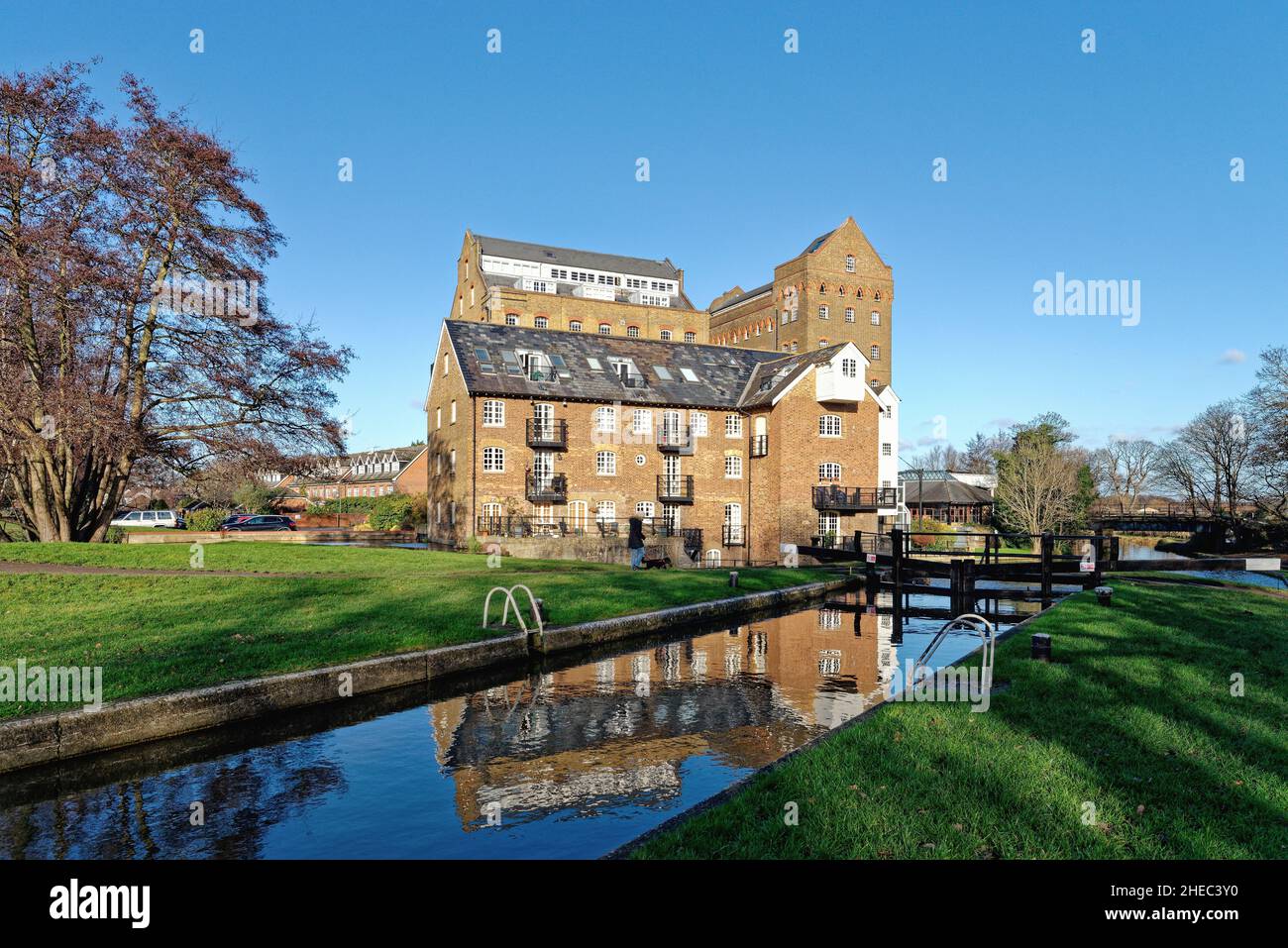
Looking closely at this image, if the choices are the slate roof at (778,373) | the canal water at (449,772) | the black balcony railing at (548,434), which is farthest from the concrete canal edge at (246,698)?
the slate roof at (778,373)

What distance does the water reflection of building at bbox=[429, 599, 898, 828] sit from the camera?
7359 mm

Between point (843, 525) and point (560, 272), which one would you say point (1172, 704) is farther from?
point (560, 272)

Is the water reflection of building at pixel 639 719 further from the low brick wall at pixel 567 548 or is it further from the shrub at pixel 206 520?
the shrub at pixel 206 520

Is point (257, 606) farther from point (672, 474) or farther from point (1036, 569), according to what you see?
point (672, 474)

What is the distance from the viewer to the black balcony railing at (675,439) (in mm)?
37531

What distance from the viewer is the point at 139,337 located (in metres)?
23.0

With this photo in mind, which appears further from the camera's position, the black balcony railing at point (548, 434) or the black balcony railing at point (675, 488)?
the black balcony railing at point (675, 488)

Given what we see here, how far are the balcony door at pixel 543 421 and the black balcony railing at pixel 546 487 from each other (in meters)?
1.71

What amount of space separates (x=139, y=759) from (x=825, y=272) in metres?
60.9

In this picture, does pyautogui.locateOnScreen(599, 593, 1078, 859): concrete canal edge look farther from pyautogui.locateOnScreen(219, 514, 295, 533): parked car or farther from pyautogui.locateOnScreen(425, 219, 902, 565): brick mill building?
pyautogui.locateOnScreen(219, 514, 295, 533): parked car

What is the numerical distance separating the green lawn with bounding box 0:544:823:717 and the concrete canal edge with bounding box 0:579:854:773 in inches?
13.2

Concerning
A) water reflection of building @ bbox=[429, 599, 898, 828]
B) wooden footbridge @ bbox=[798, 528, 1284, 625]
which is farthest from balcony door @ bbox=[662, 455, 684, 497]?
water reflection of building @ bbox=[429, 599, 898, 828]

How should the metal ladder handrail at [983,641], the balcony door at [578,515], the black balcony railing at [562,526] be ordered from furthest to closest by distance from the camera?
the balcony door at [578,515]
the black balcony railing at [562,526]
the metal ladder handrail at [983,641]

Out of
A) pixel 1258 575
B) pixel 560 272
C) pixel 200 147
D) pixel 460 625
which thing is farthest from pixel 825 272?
pixel 460 625
